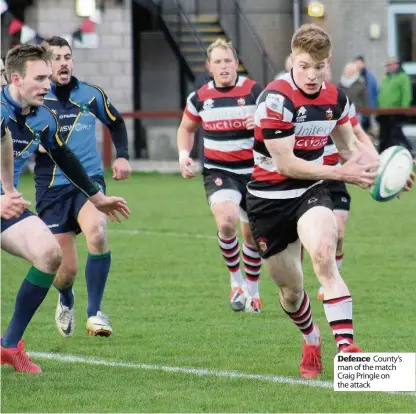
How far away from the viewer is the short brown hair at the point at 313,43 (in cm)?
718

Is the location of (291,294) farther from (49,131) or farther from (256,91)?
(256,91)

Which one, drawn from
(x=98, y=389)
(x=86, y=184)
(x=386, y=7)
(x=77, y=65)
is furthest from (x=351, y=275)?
(x=386, y=7)

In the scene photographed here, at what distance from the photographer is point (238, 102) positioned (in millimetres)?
10703

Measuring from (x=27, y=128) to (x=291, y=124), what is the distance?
1.66 metres

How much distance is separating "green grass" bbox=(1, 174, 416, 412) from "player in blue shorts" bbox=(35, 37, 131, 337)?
9.1 inches

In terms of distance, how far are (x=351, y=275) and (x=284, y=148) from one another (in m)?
5.01

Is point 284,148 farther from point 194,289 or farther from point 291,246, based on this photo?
point 194,289

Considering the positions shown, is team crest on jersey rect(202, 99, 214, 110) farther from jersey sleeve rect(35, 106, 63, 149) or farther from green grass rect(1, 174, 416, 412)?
jersey sleeve rect(35, 106, 63, 149)

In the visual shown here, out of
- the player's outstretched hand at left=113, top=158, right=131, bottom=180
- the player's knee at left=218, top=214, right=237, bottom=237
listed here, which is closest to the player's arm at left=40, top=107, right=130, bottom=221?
the player's outstretched hand at left=113, top=158, right=131, bottom=180

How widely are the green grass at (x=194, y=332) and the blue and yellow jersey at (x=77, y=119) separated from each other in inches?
45.4

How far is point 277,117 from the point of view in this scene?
734cm

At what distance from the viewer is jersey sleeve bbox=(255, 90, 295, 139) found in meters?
7.35

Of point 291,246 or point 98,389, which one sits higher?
point 291,246

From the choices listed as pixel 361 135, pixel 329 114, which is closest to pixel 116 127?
pixel 361 135
